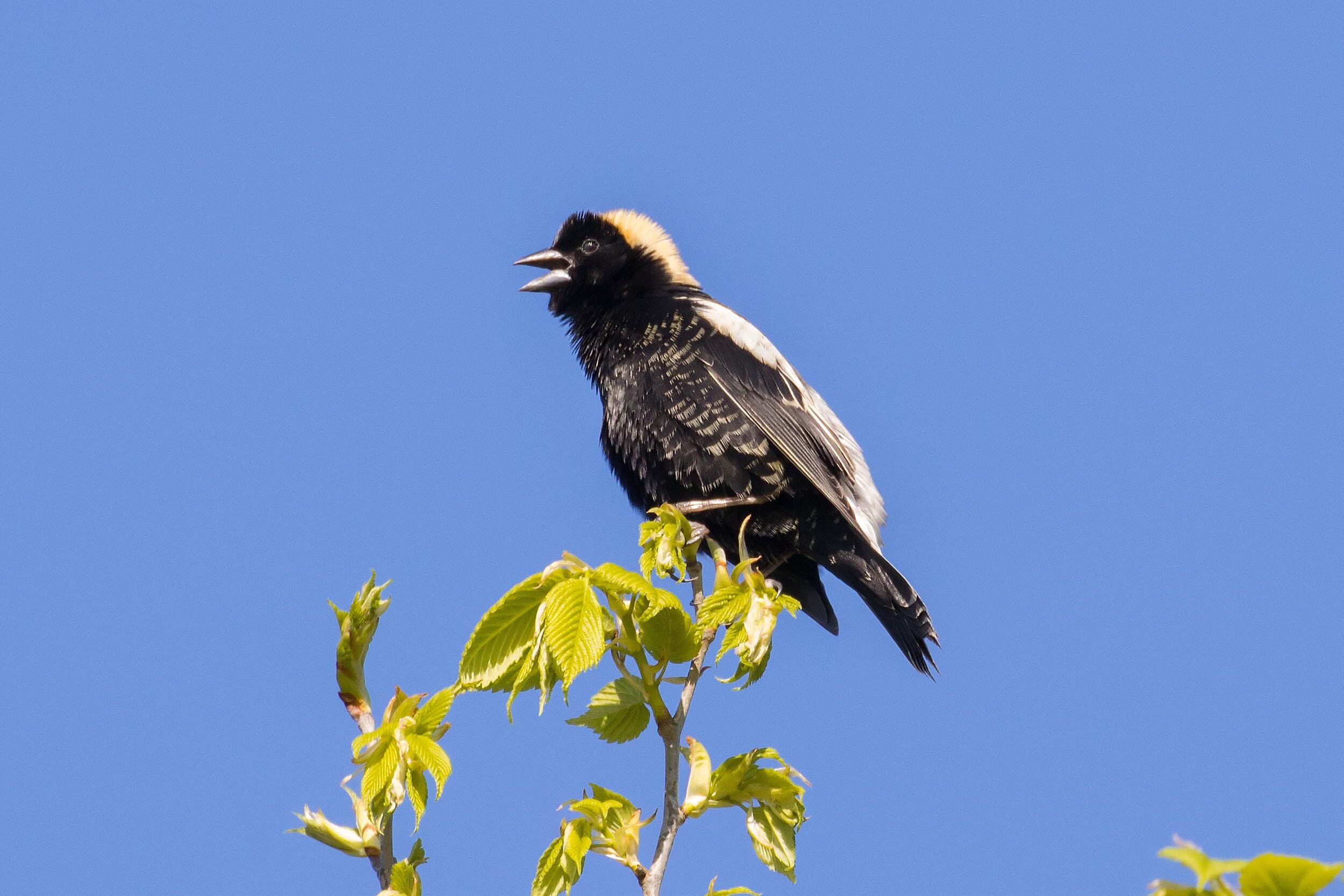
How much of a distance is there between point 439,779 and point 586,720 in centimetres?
52

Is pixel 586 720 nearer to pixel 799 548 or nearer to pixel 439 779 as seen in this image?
pixel 439 779

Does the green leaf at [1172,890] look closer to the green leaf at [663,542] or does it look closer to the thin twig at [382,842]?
the thin twig at [382,842]

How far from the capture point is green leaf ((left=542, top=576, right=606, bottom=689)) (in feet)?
7.75

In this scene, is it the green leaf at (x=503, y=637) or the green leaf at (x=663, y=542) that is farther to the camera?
the green leaf at (x=663, y=542)

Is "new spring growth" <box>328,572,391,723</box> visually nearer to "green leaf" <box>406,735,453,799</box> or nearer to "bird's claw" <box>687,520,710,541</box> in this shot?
"green leaf" <box>406,735,453,799</box>

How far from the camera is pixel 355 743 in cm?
223

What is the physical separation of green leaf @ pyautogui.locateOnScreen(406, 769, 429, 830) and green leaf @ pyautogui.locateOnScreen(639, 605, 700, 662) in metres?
0.58

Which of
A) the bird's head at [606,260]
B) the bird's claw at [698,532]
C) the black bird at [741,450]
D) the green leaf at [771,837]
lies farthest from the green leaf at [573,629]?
the bird's head at [606,260]

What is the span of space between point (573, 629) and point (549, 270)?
3.65 metres

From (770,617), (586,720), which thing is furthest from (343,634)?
(770,617)

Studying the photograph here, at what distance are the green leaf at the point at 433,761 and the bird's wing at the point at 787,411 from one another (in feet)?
8.85

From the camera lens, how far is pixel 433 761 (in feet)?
7.21

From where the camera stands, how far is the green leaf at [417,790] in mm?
2189

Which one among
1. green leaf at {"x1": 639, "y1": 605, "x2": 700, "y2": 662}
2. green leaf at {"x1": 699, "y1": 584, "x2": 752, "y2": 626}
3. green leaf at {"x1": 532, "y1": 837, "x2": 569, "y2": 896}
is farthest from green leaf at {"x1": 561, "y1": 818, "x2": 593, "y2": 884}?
green leaf at {"x1": 699, "y1": 584, "x2": 752, "y2": 626}
